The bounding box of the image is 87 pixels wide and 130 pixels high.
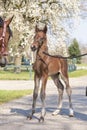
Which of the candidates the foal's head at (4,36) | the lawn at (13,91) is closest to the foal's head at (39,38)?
the foal's head at (4,36)

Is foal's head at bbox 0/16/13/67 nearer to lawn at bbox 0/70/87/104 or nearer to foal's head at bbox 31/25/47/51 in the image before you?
foal's head at bbox 31/25/47/51

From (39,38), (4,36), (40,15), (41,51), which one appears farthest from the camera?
(40,15)

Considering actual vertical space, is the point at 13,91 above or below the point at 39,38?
below

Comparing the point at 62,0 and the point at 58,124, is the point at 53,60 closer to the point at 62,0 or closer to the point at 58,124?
the point at 58,124

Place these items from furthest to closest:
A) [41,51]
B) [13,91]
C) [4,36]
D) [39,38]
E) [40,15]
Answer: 1. [40,15]
2. [13,91]
3. [41,51]
4. [39,38]
5. [4,36]

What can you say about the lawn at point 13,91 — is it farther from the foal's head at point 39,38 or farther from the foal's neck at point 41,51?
the foal's head at point 39,38

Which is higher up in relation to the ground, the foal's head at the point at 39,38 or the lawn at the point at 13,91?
the foal's head at the point at 39,38

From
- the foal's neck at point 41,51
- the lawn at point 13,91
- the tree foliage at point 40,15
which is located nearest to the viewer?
the foal's neck at point 41,51

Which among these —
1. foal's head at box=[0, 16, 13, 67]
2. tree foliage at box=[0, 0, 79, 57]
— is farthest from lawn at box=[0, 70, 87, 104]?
foal's head at box=[0, 16, 13, 67]

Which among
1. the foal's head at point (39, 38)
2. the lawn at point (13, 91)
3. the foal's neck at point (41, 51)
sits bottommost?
the lawn at point (13, 91)

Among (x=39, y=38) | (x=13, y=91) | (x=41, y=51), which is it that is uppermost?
(x=39, y=38)

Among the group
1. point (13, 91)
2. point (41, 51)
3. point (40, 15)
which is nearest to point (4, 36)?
point (41, 51)

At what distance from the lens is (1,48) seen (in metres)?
8.62

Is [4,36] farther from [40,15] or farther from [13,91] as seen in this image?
[40,15]
